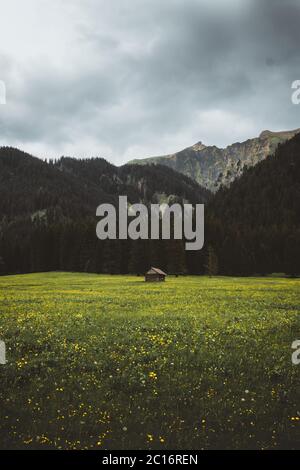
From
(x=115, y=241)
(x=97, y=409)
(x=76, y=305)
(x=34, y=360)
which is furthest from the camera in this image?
(x=115, y=241)

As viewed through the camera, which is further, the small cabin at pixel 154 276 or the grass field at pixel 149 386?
the small cabin at pixel 154 276

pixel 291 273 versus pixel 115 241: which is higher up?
pixel 115 241

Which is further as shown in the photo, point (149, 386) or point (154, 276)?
point (154, 276)

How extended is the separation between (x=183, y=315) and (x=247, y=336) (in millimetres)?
7764

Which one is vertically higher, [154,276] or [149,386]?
[149,386]

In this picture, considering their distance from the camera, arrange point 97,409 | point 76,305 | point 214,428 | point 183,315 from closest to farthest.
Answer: point 214,428, point 97,409, point 183,315, point 76,305

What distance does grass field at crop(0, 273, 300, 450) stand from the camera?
398 inches

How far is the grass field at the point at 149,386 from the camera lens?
10.1 meters

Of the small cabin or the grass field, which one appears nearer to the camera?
the grass field

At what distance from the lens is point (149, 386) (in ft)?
42.5

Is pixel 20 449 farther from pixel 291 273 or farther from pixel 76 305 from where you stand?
pixel 291 273
